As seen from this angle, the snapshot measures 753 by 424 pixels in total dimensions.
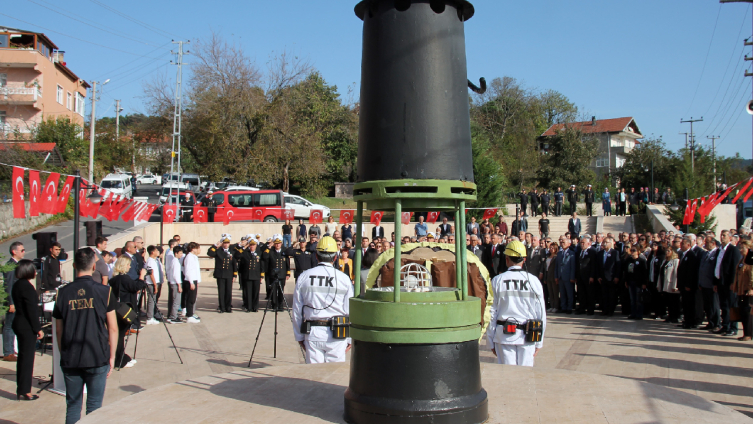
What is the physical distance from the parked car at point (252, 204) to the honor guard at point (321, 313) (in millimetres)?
24920

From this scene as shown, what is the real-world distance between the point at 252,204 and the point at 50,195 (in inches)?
674

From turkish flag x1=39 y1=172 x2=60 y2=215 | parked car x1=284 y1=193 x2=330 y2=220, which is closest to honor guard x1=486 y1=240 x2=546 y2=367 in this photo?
turkish flag x1=39 y1=172 x2=60 y2=215

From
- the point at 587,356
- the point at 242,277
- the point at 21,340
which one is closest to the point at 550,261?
the point at 587,356

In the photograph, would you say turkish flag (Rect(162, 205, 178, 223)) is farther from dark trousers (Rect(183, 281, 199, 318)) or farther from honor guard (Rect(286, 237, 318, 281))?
dark trousers (Rect(183, 281, 199, 318))

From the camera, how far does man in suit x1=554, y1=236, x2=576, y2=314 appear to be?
1547 cm

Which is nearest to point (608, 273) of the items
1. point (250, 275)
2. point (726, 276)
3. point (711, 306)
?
point (711, 306)

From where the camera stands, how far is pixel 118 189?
4184 centimetres

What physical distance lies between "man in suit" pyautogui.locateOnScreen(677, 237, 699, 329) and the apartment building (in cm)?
4261

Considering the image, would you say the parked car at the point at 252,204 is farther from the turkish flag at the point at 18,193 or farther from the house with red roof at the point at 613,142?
the house with red roof at the point at 613,142

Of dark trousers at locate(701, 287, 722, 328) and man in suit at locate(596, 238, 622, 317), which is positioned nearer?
dark trousers at locate(701, 287, 722, 328)

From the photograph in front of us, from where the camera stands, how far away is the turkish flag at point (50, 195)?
48.6ft

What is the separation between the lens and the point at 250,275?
52.7 ft

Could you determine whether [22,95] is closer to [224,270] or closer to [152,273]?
[224,270]

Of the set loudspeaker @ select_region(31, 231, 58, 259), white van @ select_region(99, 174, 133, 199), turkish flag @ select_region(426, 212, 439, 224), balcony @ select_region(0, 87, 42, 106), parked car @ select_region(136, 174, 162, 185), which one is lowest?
loudspeaker @ select_region(31, 231, 58, 259)
